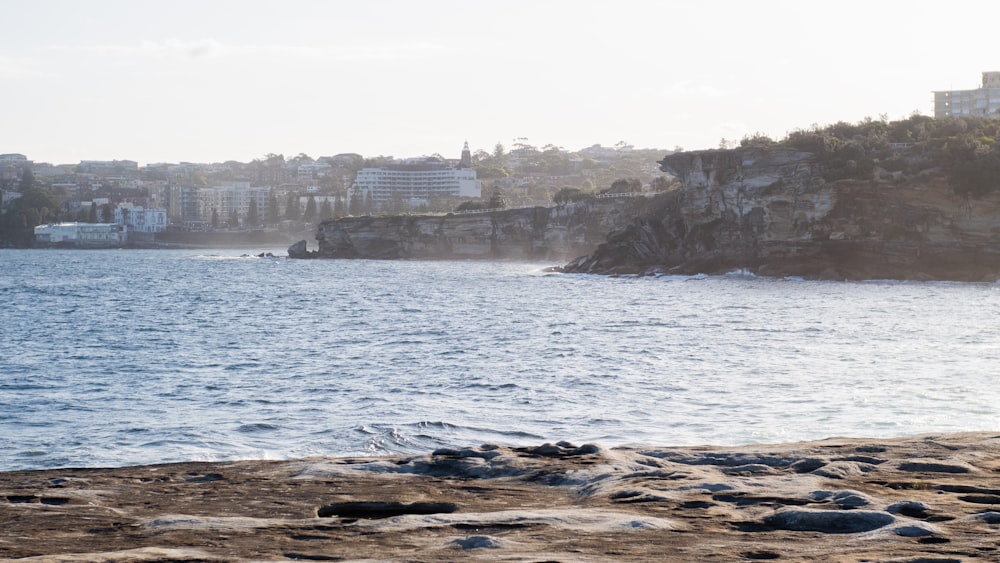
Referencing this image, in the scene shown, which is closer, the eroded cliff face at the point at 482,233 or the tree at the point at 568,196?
the eroded cliff face at the point at 482,233

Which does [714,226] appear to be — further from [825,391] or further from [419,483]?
[419,483]

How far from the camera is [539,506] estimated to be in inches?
446

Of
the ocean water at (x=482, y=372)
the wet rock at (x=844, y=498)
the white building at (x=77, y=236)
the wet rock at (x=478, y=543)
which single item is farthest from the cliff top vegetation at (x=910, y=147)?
the white building at (x=77, y=236)

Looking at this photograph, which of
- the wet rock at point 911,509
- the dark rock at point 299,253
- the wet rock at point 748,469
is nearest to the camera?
the wet rock at point 911,509

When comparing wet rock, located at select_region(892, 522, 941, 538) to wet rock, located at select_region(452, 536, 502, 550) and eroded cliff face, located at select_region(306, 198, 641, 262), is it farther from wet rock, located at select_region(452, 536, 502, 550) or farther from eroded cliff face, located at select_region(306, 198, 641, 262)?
eroded cliff face, located at select_region(306, 198, 641, 262)

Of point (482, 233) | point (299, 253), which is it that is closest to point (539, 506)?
point (482, 233)

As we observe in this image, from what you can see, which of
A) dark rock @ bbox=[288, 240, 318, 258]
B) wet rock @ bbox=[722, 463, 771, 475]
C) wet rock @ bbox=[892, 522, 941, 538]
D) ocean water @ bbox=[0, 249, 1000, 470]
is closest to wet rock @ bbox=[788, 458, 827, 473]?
wet rock @ bbox=[722, 463, 771, 475]

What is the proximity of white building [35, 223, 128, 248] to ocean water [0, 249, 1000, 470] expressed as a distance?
446 ft

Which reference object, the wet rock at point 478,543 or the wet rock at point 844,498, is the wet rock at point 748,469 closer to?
the wet rock at point 844,498

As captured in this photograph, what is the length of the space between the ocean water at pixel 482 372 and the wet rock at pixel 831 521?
27.1 feet

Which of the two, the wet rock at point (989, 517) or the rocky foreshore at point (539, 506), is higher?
the wet rock at point (989, 517)

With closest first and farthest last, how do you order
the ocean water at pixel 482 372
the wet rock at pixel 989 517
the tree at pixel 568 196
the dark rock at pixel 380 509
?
the wet rock at pixel 989 517
the dark rock at pixel 380 509
the ocean water at pixel 482 372
the tree at pixel 568 196

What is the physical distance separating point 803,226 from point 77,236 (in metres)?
143

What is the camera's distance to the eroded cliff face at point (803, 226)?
7175cm
